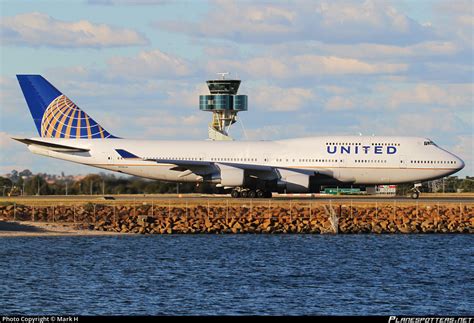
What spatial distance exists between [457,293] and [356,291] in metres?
3.40

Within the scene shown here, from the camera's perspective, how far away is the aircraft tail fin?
73125mm

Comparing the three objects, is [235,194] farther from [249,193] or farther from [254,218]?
[254,218]

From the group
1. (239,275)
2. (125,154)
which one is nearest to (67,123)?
(125,154)

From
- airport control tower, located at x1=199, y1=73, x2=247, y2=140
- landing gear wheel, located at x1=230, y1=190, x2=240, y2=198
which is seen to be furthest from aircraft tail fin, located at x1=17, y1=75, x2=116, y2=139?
airport control tower, located at x1=199, y1=73, x2=247, y2=140

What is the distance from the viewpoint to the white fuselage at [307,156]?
67.5 m

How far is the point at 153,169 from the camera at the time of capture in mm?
68750

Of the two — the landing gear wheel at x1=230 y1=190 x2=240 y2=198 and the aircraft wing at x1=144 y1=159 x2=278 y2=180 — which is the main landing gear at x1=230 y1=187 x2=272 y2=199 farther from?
the aircraft wing at x1=144 y1=159 x2=278 y2=180

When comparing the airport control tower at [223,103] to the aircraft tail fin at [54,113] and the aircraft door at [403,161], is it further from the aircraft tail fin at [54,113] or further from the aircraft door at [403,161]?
the aircraft door at [403,161]

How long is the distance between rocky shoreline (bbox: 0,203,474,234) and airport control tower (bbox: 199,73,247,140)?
5174cm

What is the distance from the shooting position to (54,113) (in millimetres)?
74625

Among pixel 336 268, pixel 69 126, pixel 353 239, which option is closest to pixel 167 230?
pixel 353 239

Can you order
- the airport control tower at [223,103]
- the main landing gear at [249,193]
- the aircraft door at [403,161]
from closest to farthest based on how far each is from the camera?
the aircraft door at [403,161] → the main landing gear at [249,193] → the airport control tower at [223,103]

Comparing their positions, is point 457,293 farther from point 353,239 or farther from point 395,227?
point 395,227

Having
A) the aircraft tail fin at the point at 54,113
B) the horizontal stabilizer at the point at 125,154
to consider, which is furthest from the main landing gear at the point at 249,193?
the aircraft tail fin at the point at 54,113
